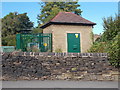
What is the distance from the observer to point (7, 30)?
34562 millimetres

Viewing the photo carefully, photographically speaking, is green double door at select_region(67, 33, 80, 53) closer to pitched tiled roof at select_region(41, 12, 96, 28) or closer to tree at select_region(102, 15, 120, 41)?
pitched tiled roof at select_region(41, 12, 96, 28)

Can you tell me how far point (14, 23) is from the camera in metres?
36.0

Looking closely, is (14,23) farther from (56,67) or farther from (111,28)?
(56,67)

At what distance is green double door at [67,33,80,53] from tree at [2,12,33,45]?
17984 mm

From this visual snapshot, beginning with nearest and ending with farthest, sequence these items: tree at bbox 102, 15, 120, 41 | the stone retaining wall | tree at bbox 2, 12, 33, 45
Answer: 1. the stone retaining wall
2. tree at bbox 102, 15, 120, 41
3. tree at bbox 2, 12, 33, 45

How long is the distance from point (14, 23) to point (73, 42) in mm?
22727

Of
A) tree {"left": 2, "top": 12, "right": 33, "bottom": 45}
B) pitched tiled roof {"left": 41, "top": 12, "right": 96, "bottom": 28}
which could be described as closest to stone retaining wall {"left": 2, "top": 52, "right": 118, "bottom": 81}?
pitched tiled roof {"left": 41, "top": 12, "right": 96, "bottom": 28}

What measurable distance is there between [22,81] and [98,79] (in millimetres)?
3173

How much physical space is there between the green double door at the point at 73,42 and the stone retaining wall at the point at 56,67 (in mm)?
7573

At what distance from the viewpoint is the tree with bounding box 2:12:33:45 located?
34.1m

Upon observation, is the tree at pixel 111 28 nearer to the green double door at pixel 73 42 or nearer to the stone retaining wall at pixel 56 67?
the green double door at pixel 73 42

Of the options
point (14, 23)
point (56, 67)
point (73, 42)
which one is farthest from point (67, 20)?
point (14, 23)

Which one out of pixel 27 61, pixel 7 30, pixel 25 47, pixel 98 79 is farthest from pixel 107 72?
pixel 7 30

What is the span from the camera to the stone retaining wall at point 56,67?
7715 millimetres
